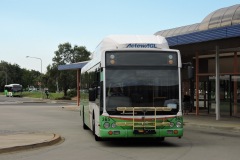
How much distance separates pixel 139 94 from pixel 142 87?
22 centimetres

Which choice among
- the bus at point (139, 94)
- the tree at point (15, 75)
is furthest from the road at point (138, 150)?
the tree at point (15, 75)

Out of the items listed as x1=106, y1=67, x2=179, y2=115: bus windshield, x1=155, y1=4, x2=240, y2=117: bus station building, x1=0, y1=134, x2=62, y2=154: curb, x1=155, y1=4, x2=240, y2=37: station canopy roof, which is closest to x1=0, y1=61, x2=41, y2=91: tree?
x1=155, y1=4, x2=240, y2=37: station canopy roof

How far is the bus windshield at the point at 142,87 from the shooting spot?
12742 millimetres

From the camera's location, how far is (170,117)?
12703mm

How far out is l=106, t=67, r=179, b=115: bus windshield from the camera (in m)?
12.7

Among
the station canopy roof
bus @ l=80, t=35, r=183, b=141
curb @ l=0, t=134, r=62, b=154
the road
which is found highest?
the station canopy roof

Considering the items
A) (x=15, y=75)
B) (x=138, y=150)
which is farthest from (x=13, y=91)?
(x=138, y=150)

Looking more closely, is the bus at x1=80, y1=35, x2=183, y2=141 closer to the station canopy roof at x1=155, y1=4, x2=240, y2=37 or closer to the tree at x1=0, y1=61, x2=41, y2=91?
the station canopy roof at x1=155, y1=4, x2=240, y2=37

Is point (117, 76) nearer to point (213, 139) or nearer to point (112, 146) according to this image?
point (112, 146)

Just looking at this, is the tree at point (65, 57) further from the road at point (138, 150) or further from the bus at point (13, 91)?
the road at point (138, 150)

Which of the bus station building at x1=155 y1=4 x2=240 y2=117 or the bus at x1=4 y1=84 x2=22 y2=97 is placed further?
the bus at x1=4 y1=84 x2=22 y2=97

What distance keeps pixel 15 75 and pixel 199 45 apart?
5676 inches

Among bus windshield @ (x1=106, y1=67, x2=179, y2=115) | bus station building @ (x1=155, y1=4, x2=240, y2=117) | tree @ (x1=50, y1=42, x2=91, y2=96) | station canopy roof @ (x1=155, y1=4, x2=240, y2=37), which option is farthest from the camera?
tree @ (x1=50, y1=42, x2=91, y2=96)

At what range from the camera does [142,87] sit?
42.2 feet
